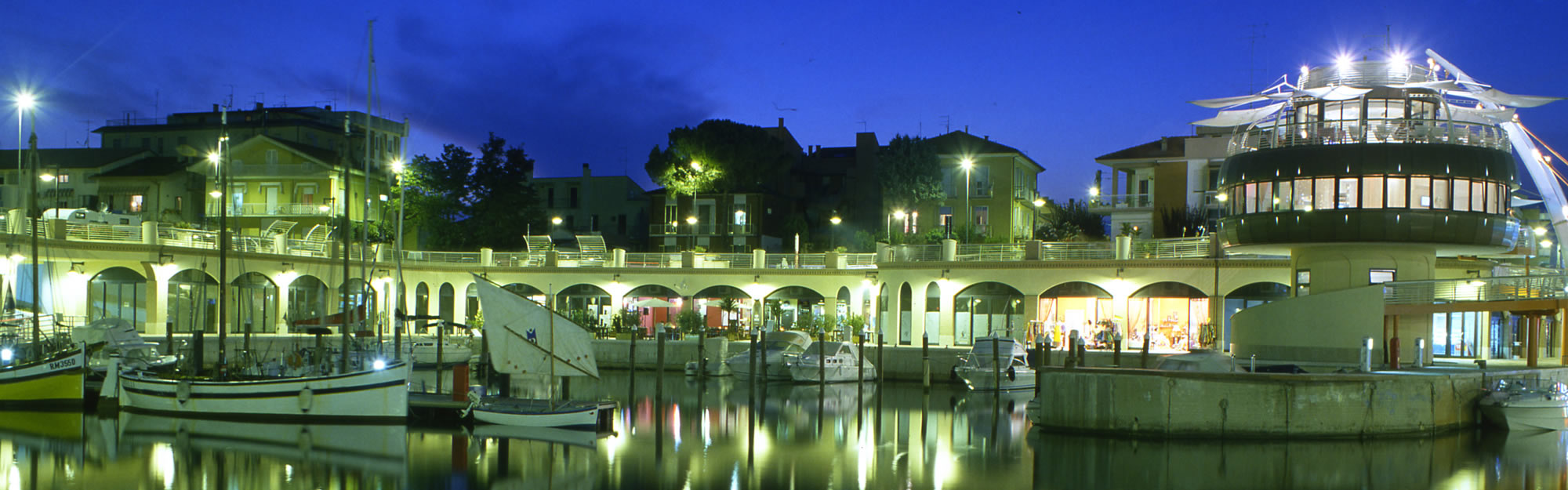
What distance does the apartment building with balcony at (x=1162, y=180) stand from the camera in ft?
211

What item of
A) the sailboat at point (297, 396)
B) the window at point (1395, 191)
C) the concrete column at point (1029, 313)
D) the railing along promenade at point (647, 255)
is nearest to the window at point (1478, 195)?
the window at point (1395, 191)

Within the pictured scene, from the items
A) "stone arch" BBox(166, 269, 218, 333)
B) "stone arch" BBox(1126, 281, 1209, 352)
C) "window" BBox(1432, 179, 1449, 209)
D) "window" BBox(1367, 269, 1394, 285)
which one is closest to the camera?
"window" BBox(1432, 179, 1449, 209)

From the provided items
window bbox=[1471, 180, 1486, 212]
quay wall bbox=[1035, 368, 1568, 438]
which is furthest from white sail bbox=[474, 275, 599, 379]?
window bbox=[1471, 180, 1486, 212]

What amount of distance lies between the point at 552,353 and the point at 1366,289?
24.8 metres

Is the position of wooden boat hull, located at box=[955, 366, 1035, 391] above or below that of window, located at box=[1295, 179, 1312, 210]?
below

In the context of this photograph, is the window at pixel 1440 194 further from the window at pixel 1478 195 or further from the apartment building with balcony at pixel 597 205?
the apartment building with balcony at pixel 597 205

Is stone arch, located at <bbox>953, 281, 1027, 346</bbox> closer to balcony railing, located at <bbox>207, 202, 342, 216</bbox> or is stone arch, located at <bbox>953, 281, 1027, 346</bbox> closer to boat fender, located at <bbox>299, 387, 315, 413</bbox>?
boat fender, located at <bbox>299, 387, 315, 413</bbox>

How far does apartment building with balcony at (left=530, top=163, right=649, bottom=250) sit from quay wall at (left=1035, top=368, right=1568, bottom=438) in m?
57.7

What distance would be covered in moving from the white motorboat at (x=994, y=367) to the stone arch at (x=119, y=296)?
34.2 meters

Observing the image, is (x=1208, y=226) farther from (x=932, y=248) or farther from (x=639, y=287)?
(x=639, y=287)

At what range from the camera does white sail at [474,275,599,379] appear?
34.0 metres

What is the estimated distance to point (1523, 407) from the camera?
34625 mm

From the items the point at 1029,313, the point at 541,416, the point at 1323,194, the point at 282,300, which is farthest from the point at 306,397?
the point at 1323,194

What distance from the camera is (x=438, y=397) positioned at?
3497 centimetres
